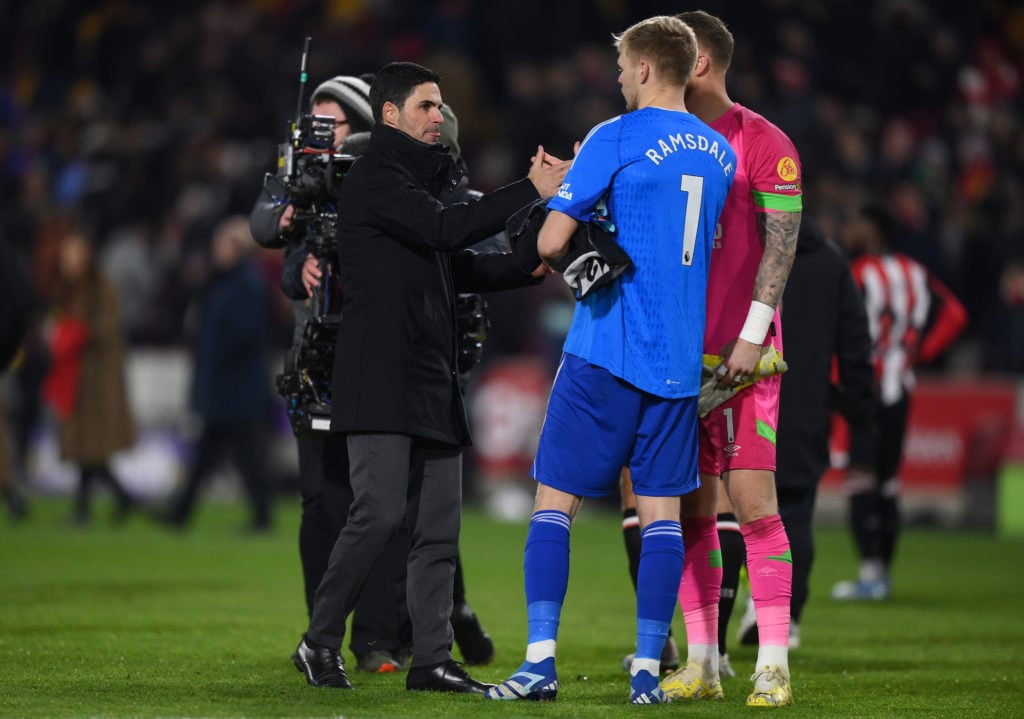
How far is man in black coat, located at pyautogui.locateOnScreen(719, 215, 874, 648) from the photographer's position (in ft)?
25.9

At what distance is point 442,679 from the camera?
613 cm

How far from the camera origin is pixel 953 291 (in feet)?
54.5

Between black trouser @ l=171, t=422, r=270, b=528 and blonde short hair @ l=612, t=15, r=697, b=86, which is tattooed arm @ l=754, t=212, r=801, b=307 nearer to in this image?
blonde short hair @ l=612, t=15, r=697, b=86

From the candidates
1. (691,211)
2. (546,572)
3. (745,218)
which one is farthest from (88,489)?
(691,211)

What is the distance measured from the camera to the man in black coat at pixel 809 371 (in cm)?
790

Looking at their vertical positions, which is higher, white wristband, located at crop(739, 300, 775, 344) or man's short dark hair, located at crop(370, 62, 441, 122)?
man's short dark hair, located at crop(370, 62, 441, 122)

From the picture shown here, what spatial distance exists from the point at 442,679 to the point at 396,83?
2.21 metres

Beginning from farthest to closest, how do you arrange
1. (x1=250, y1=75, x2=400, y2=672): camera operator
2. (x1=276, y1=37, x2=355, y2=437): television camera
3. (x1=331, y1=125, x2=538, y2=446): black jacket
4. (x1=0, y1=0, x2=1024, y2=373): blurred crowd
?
(x1=0, y1=0, x2=1024, y2=373): blurred crowd, (x1=250, y1=75, x2=400, y2=672): camera operator, (x1=276, y1=37, x2=355, y2=437): television camera, (x1=331, y1=125, x2=538, y2=446): black jacket

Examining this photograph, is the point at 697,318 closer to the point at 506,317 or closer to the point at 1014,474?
the point at 1014,474

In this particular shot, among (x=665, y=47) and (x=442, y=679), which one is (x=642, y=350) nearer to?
(x=665, y=47)

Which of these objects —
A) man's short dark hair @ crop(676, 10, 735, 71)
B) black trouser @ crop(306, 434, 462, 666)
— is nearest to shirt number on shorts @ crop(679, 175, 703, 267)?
man's short dark hair @ crop(676, 10, 735, 71)

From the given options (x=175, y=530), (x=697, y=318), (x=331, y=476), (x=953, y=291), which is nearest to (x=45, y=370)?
(x=175, y=530)

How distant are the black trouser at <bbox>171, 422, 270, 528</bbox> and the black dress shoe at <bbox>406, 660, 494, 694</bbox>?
27.4 ft

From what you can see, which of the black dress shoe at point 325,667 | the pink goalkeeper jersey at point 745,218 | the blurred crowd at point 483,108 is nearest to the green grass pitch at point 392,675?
the black dress shoe at point 325,667
